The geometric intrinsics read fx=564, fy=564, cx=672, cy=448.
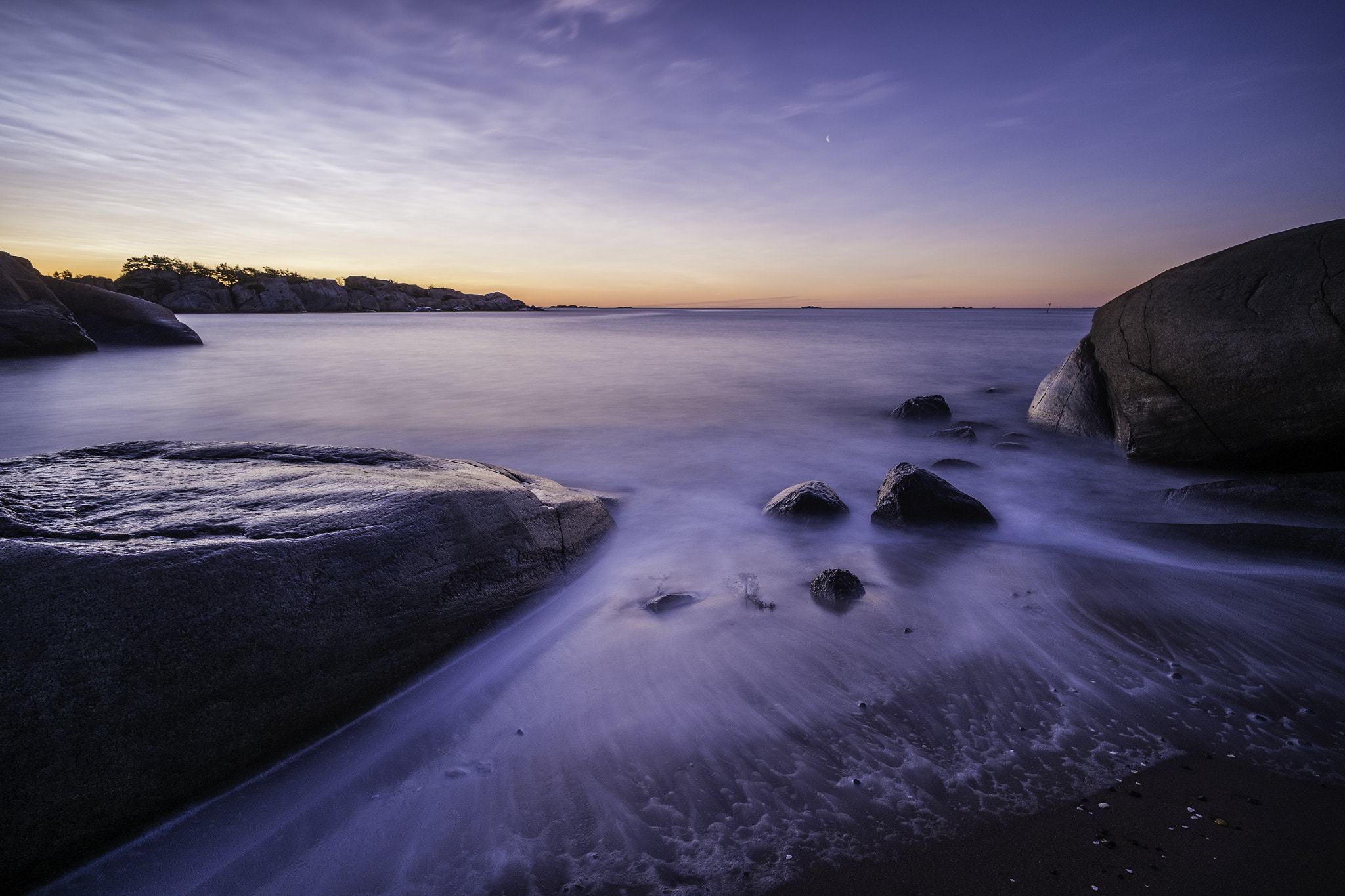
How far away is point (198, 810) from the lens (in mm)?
1701

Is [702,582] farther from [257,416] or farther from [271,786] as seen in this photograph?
[257,416]

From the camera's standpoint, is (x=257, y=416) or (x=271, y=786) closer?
(x=271, y=786)

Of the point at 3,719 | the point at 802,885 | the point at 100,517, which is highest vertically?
the point at 100,517

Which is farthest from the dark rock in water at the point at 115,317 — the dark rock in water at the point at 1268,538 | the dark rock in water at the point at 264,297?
the dark rock in water at the point at 264,297

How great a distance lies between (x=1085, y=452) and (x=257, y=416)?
10.7m

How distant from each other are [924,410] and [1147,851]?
23.1 ft

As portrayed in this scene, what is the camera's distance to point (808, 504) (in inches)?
165

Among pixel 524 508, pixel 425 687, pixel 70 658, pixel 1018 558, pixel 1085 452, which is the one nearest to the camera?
pixel 70 658

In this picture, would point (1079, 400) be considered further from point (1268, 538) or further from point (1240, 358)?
point (1268, 538)

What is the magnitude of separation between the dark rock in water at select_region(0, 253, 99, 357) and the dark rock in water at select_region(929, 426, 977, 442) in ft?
63.5

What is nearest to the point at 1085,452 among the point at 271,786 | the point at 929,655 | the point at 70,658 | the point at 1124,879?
the point at 929,655

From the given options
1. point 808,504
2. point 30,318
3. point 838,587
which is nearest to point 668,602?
point 838,587

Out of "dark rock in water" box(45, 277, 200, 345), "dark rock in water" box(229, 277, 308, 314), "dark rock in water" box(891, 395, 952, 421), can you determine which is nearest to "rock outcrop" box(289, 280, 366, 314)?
"dark rock in water" box(229, 277, 308, 314)

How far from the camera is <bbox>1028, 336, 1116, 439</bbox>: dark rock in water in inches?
229
